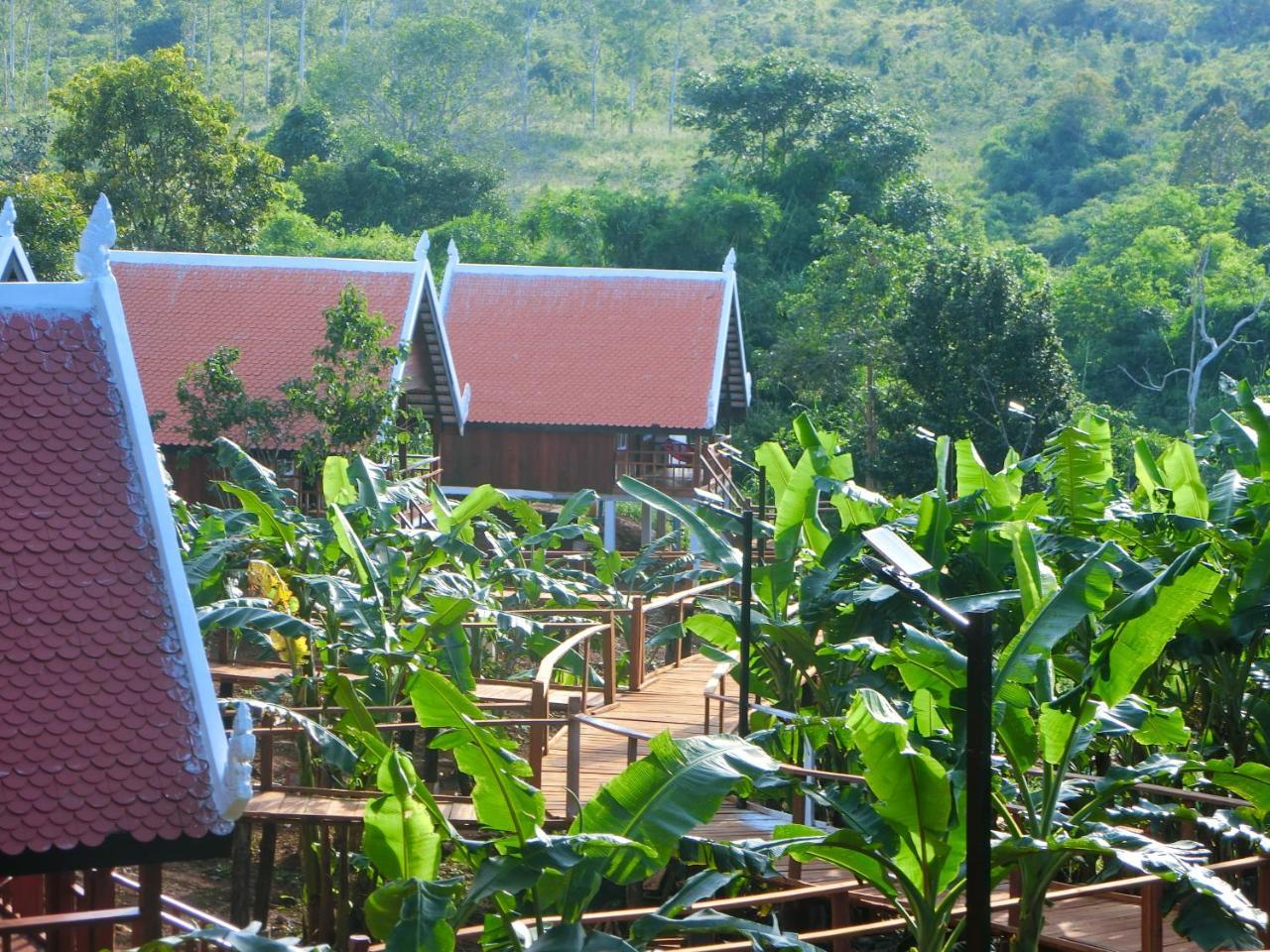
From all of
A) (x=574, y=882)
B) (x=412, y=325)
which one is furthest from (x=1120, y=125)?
(x=574, y=882)

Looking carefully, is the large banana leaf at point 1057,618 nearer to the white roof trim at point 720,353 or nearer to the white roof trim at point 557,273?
the white roof trim at point 720,353

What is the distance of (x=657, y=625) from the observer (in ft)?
67.7

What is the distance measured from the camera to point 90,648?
660 cm

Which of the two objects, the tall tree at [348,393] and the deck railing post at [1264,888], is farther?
the tall tree at [348,393]

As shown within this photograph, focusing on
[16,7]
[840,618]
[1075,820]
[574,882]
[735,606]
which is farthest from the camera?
[16,7]

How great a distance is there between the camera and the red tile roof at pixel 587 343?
26156mm

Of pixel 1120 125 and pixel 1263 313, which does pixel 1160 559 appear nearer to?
pixel 1263 313

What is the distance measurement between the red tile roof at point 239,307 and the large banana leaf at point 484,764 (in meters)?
15.7

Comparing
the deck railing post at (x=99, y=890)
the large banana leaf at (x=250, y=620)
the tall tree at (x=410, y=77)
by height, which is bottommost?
the deck railing post at (x=99, y=890)

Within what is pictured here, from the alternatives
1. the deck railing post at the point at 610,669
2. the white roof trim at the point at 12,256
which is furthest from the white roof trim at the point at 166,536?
the white roof trim at the point at 12,256

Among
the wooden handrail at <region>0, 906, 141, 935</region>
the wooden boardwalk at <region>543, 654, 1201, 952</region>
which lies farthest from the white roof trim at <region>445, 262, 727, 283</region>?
the wooden handrail at <region>0, 906, 141, 935</region>

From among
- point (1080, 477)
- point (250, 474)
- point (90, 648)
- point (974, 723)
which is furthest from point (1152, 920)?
point (250, 474)

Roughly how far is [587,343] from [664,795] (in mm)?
21077

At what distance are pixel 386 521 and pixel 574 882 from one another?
6.61m
